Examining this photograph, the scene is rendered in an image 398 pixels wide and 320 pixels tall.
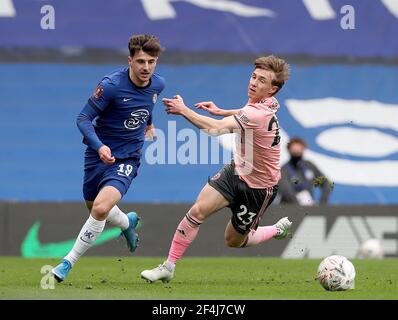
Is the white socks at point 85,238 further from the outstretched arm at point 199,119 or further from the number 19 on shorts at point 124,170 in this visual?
the outstretched arm at point 199,119

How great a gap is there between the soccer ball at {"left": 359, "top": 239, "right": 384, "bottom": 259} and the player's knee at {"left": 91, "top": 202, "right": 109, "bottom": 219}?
23.5ft

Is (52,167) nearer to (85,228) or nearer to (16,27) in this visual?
(16,27)

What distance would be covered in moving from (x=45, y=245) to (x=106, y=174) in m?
6.04

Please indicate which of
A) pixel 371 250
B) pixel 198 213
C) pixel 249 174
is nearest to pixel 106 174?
pixel 198 213

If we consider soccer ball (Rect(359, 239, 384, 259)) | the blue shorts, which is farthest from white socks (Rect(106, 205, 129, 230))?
soccer ball (Rect(359, 239, 384, 259))

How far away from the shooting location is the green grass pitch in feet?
32.4

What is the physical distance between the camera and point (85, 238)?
10.8 metres

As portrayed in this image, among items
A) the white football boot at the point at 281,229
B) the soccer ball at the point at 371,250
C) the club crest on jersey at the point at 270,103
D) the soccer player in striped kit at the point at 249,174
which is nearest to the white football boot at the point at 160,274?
the soccer player in striped kit at the point at 249,174

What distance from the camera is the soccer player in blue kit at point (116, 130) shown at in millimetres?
10867

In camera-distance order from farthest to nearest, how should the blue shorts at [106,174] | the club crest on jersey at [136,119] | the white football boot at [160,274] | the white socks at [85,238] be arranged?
the club crest on jersey at [136,119]
the blue shorts at [106,174]
the white football boot at [160,274]
the white socks at [85,238]

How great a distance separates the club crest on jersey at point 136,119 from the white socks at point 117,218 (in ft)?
2.75

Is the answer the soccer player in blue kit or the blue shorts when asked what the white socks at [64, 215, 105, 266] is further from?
the blue shorts

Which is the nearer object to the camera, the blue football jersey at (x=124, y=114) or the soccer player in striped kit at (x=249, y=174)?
the soccer player in striped kit at (x=249, y=174)

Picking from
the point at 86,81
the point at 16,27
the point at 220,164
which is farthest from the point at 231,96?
the point at 16,27
